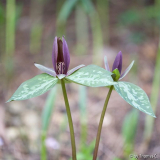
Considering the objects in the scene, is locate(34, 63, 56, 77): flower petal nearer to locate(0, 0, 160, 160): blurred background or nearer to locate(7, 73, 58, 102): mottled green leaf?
locate(7, 73, 58, 102): mottled green leaf

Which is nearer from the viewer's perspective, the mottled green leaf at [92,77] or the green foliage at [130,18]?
the mottled green leaf at [92,77]

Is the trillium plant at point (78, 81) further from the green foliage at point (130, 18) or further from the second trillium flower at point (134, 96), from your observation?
the green foliage at point (130, 18)

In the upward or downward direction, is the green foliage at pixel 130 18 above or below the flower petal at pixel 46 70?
above

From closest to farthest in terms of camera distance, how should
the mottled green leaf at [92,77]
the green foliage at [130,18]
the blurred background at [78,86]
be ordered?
the mottled green leaf at [92,77]
the blurred background at [78,86]
the green foliage at [130,18]

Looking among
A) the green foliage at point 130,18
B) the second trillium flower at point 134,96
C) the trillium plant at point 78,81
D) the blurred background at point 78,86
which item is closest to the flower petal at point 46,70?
the trillium plant at point 78,81

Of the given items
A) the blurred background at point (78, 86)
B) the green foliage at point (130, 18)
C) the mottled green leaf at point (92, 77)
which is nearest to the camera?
the mottled green leaf at point (92, 77)

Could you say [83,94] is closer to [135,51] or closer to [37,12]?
[135,51]

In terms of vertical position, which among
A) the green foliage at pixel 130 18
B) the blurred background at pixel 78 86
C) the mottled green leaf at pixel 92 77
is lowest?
the blurred background at pixel 78 86

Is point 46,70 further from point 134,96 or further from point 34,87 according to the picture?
point 134,96
